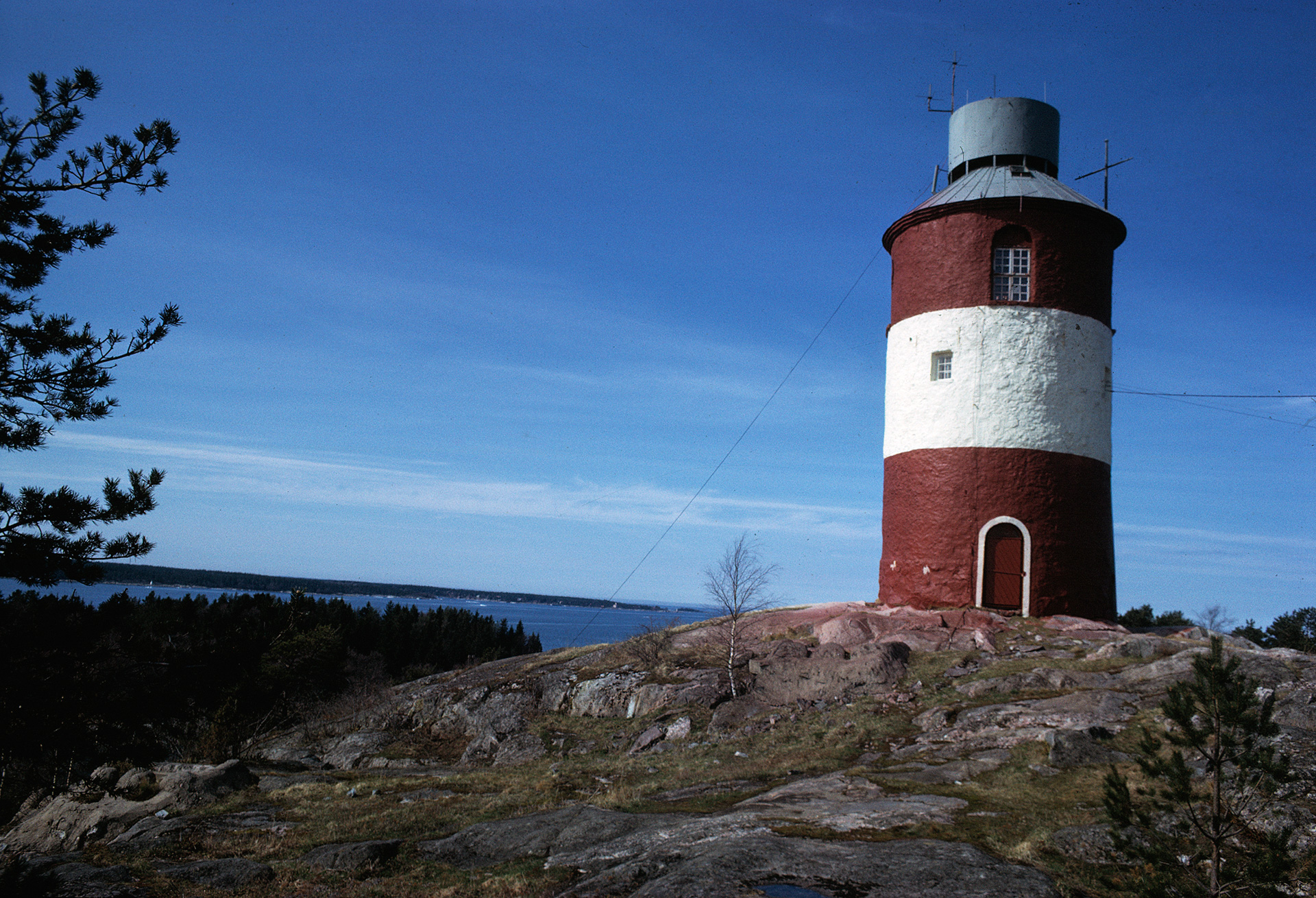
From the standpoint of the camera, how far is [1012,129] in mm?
22922

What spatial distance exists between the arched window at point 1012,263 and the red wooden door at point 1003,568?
5770 mm

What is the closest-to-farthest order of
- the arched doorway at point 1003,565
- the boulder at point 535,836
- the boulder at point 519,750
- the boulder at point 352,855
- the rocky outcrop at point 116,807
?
the boulder at point 535,836 < the boulder at point 352,855 < the rocky outcrop at point 116,807 < the boulder at point 519,750 < the arched doorway at point 1003,565

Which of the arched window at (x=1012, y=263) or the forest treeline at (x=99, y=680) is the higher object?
the arched window at (x=1012, y=263)

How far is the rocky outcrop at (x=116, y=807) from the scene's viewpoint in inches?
525

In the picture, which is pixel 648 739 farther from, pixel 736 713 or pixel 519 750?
pixel 519 750

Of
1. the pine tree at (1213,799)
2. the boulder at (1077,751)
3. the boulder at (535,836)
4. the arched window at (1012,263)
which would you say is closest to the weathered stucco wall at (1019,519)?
the arched window at (1012,263)

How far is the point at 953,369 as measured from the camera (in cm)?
2047

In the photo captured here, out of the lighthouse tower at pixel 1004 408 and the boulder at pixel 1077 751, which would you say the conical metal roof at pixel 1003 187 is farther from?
the boulder at pixel 1077 751

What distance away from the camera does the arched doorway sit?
774 inches

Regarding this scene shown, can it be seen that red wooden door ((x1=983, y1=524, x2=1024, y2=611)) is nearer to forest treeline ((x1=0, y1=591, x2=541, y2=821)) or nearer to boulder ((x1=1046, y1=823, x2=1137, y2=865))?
boulder ((x1=1046, y1=823, x2=1137, y2=865))

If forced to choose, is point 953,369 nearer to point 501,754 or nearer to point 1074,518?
point 1074,518

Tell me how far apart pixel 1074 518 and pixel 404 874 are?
16932 mm

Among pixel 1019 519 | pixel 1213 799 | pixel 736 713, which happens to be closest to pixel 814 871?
pixel 1213 799

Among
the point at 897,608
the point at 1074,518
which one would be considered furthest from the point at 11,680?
the point at 1074,518
